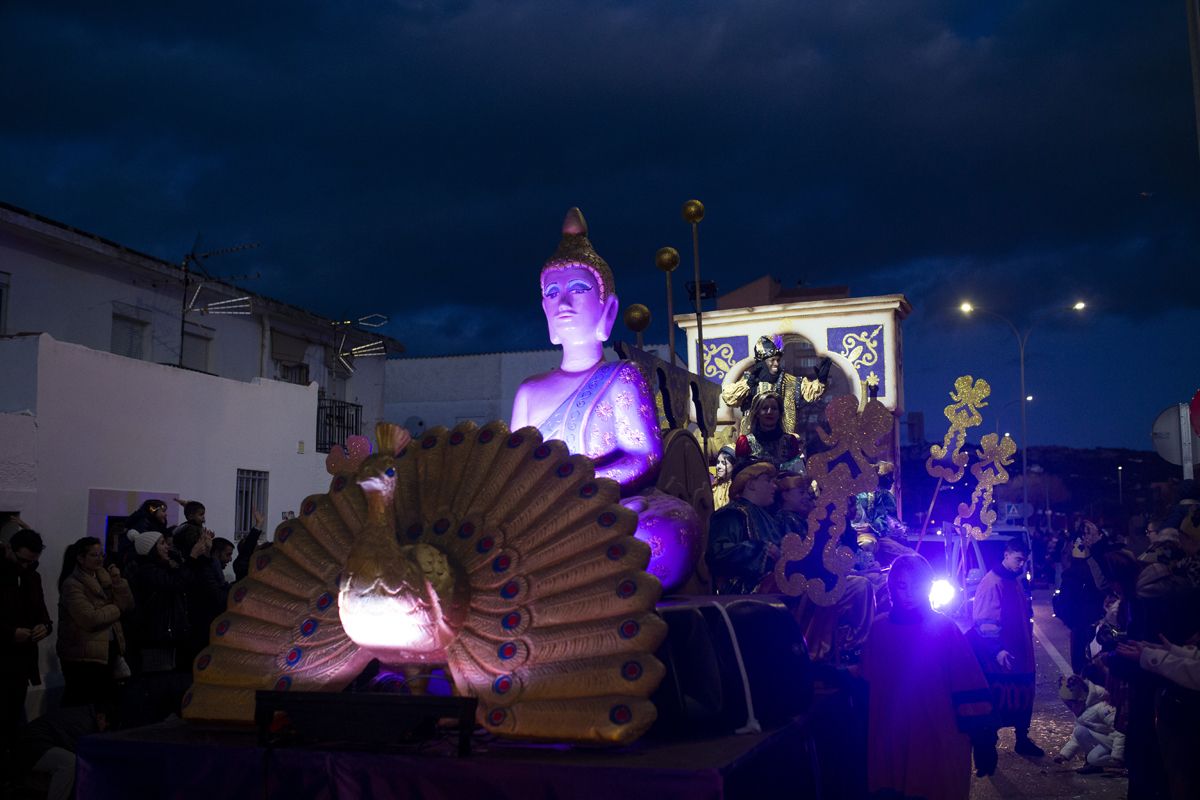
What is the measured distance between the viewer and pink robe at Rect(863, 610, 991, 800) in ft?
16.0

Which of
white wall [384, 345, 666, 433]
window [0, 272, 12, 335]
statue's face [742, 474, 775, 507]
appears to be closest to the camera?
statue's face [742, 474, 775, 507]

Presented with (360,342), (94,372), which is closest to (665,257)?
(94,372)

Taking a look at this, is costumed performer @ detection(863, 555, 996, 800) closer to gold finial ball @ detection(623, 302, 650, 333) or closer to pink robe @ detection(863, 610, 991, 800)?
pink robe @ detection(863, 610, 991, 800)

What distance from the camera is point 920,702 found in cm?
494

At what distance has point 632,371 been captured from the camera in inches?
178

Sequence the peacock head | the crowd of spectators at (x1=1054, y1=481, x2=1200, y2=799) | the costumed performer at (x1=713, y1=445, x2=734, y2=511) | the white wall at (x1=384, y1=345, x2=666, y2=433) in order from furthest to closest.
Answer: the white wall at (x1=384, y1=345, x2=666, y2=433)
the costumed performer at (x1=713, y1=445, x2=734, y2=511)
the crowd of spectators at (x1=1054, y1=481, x2=1200, y2=799)
the peacock head

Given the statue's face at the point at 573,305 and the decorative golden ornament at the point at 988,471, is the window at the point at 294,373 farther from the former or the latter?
the decorative golden ornament at the point at 988,471

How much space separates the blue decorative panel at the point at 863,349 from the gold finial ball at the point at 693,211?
23.7ft

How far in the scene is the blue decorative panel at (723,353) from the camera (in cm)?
1448

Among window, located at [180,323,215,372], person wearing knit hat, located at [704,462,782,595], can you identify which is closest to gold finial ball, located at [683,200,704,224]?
person wearing knit hat, located at [704,462,782,595]

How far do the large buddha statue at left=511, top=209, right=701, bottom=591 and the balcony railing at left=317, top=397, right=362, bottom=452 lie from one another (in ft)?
48.4

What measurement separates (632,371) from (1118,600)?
405 centimetres

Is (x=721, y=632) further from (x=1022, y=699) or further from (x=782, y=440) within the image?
(x=1022, y=699)

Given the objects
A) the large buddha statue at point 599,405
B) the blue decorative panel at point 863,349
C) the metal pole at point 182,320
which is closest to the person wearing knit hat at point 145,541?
the large buddha statue at point 599,405
